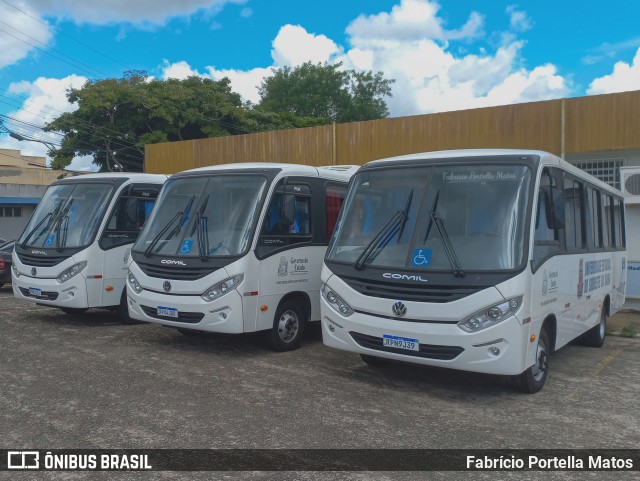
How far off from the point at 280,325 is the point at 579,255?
414 centimetres

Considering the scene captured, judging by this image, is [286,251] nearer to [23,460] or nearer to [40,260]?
[40,260]

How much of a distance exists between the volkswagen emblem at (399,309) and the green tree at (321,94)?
48318mm

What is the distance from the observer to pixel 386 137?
1562 cm

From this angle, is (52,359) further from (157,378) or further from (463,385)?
(463,385)

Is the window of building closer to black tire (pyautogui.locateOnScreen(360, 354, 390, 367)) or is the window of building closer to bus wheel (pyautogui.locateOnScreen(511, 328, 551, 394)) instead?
bus wheel (pyautogui.locateOnScreen(511, 328, 551, 394))

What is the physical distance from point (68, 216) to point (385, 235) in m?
6.46

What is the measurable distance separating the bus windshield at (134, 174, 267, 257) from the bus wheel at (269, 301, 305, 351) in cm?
122

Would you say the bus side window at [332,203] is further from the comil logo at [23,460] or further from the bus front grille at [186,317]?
the comil logo at [23,460]

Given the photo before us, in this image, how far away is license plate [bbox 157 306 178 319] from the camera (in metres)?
8.33

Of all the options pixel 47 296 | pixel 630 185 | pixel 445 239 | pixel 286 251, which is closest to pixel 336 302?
pixel 445 239

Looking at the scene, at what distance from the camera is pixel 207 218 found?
8688mm

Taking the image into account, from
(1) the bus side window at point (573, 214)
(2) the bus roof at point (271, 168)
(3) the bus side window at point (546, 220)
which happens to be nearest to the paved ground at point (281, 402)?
(3) the bus side window at point (546, 220)

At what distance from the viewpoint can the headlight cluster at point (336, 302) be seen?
6953mm

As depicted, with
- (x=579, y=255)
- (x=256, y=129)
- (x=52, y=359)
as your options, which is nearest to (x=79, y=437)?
(x=52, y=359)
